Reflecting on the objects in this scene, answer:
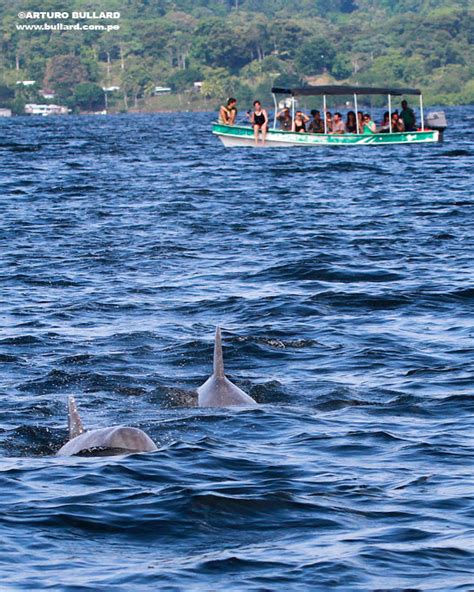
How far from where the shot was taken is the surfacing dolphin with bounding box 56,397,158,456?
33.2 feet

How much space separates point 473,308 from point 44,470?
758cm

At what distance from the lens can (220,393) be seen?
11.8 metres

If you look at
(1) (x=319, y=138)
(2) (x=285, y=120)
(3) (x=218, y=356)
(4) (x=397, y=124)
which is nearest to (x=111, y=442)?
(3) (x=218, y=356)

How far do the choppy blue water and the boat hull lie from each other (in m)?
21.0

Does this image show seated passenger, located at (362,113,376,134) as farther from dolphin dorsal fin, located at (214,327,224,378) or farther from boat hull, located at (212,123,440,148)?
dolphin dorsal fin, located at (214,327,224,378)

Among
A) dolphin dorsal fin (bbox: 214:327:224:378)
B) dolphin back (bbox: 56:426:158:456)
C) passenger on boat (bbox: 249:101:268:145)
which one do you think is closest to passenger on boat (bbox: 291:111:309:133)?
passenger on boat (bbox: 249:101:268:145)

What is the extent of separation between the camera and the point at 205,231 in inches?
969

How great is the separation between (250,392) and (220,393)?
0.82m

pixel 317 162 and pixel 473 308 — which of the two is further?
pixel 317 162

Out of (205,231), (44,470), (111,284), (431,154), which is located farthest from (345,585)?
(431,154)

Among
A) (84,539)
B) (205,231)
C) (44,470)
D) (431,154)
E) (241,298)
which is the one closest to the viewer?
(84,539)

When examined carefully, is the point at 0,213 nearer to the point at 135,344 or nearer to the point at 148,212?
the point at 148,212

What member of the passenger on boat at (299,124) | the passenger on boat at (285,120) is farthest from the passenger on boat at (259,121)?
the passenger on boat at (285,120)

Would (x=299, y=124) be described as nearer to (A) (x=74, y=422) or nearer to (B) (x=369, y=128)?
(B) (x=369, y=128)
